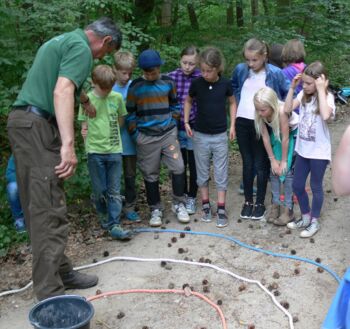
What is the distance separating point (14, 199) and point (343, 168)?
405 centimetres

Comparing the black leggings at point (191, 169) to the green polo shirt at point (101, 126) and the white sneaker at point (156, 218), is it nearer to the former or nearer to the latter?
the white sneaker at point (156, 218)

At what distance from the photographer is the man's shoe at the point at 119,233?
4949 millimetres

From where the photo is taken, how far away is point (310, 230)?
4.93m

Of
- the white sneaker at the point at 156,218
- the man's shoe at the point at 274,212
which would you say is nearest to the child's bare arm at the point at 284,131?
the man's shoe at the point at 274,212

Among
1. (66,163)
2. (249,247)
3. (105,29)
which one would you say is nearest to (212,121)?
Result: (249,247)

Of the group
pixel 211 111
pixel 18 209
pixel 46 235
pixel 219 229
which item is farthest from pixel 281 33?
pixel 46 235

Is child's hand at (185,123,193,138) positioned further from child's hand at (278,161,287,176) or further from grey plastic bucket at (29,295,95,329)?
grey plastic bucket at (29,295,95,329)

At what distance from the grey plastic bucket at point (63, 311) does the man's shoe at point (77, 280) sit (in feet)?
2.44

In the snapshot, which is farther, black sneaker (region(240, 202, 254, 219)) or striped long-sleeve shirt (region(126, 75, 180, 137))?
black sneaker (region(240, 202, 254, 219))

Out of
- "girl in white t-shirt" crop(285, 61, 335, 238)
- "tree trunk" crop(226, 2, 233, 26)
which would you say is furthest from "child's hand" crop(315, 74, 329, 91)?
"tree trunk" crop(226, 2, 233, 26)

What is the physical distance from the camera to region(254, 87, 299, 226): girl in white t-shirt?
15.4 ft

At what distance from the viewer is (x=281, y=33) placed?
25.9 ft

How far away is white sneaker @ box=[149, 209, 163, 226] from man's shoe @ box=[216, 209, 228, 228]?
0.66 meters

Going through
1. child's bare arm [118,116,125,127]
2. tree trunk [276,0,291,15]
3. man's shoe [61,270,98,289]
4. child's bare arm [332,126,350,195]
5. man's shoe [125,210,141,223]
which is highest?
child's bare arm [332,126,350,195]
